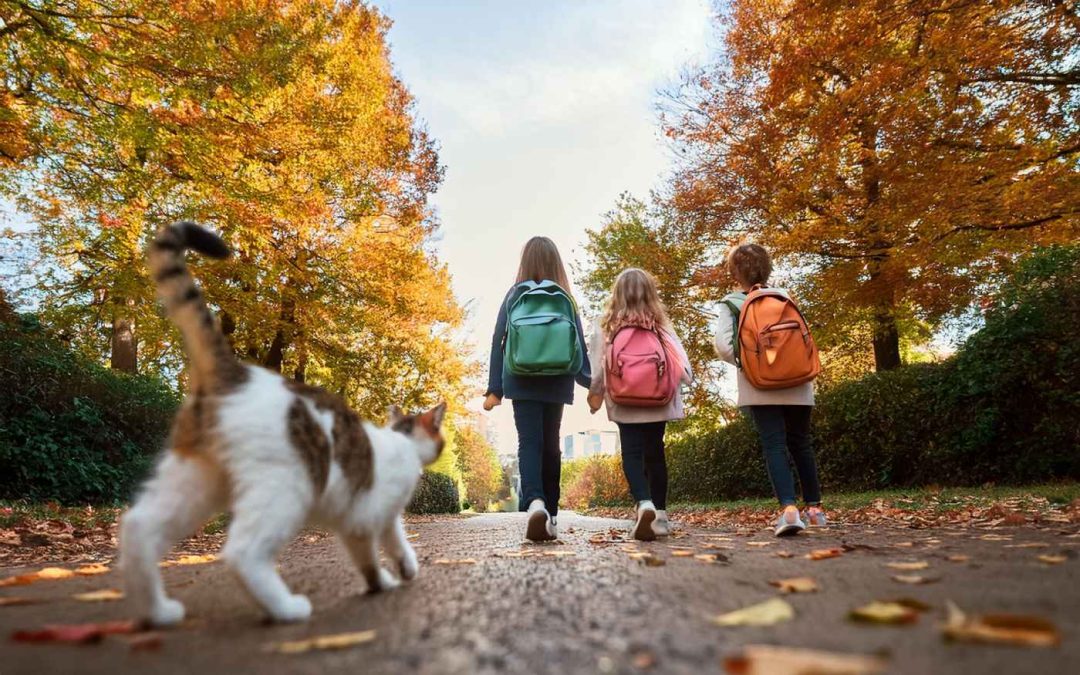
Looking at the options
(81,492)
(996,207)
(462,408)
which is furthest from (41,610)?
(462,408)

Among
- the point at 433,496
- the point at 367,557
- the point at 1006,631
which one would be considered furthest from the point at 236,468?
the point at 433,496

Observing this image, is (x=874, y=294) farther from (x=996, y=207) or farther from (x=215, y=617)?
(x=215, y=617)

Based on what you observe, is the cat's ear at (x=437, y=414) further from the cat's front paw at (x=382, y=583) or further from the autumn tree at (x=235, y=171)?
the autumn tree at (x=235, y=171)

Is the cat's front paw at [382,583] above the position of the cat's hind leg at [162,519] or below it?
below

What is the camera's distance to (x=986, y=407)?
29.5ft

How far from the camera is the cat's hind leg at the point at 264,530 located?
6.34ft

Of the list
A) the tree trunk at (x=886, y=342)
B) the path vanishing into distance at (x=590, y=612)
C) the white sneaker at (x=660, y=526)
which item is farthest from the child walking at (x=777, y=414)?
the tree trunk at (x=886, y=342)

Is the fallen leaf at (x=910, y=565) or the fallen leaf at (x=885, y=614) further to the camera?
the fallen leaf at (x=910, y=565)

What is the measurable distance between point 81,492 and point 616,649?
33.5 ft

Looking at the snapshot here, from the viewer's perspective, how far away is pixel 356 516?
8.07 ft

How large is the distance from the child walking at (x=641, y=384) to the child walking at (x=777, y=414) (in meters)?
0.44

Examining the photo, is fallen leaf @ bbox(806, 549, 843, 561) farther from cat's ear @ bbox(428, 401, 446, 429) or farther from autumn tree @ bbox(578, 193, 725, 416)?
autumn tree @ bbox(578, 193, 725, 416)

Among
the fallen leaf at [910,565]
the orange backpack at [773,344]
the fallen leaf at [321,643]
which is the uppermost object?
the orange backpack at [773,344]

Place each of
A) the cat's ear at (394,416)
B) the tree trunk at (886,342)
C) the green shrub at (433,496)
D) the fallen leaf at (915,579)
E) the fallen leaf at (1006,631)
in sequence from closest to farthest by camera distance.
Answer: the fallen leaf at (1006,631)
the fallen leaf at (915,579)
the cat's ear at (394,416)
the tree trunk at (886,342)
the green shrub at (433,496)
